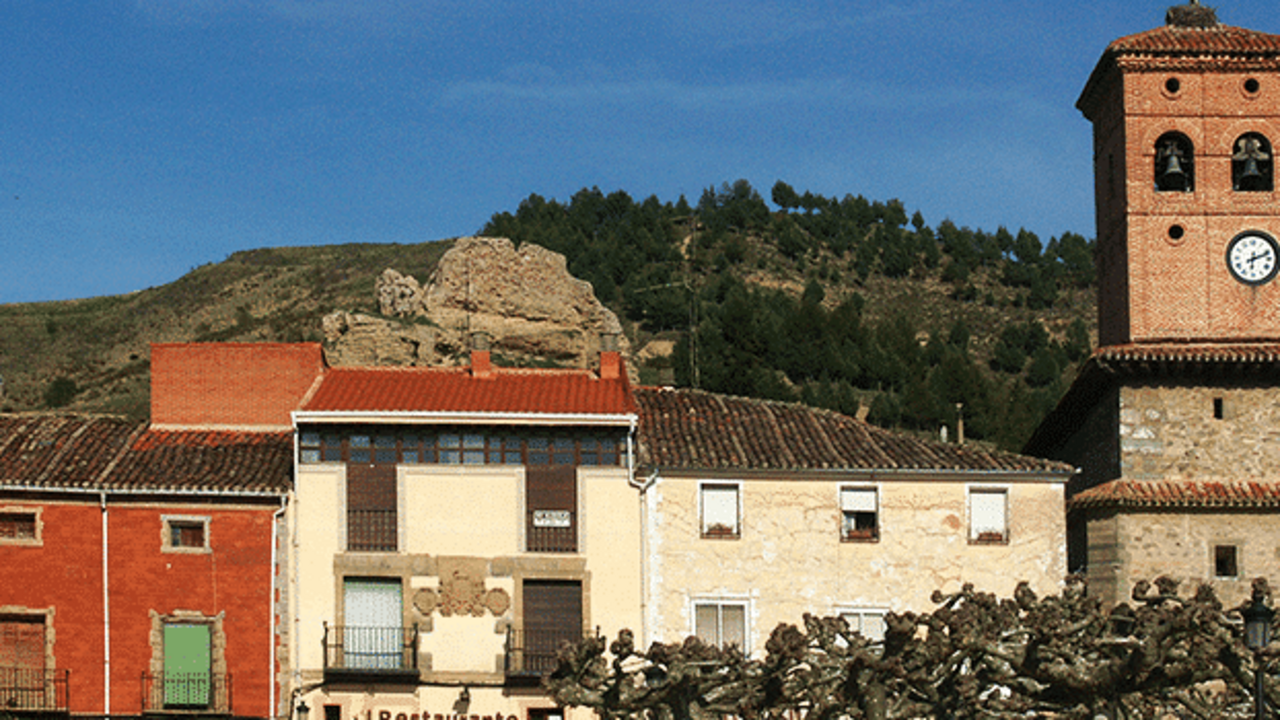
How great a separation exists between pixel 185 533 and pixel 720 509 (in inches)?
407

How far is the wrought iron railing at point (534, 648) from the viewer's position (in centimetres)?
3403

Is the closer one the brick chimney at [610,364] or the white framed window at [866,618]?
the white framed window at [866,618]

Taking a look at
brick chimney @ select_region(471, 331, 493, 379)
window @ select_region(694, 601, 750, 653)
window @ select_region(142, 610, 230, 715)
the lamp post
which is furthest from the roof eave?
the lamp post

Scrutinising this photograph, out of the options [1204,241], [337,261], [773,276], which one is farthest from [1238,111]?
[337,261]

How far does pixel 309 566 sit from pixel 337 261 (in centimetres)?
7371

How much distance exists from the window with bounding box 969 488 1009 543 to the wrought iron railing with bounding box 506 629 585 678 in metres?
8.07

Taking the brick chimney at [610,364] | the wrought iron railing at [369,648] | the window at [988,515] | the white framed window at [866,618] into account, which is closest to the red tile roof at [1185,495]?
the window at [988,515]

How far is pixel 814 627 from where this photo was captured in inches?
1108

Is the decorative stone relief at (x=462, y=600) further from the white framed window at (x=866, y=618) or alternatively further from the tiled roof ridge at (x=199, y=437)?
the white framed window at (x=866, y=618)

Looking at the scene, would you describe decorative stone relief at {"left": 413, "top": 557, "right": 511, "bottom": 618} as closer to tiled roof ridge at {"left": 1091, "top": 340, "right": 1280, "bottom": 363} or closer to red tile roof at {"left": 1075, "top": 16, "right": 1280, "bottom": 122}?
tiled roof ridge at {"left": 1091, "top": 340, "right": 1280, "bottom": 363}

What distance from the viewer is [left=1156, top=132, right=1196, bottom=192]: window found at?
123 ft

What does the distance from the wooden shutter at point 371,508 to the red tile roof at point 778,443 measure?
16.4 feet

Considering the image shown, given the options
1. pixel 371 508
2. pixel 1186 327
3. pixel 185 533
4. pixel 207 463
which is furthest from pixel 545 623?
pixel 1186 327

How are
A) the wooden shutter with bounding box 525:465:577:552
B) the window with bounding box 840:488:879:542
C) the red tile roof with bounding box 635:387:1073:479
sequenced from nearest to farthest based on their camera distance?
1. the wooden shutter with bounding box 525:465:577:552
2. the window with bounding box 840:488:879:542
3. the red tile roof with bounding box 635:387:1073:479
